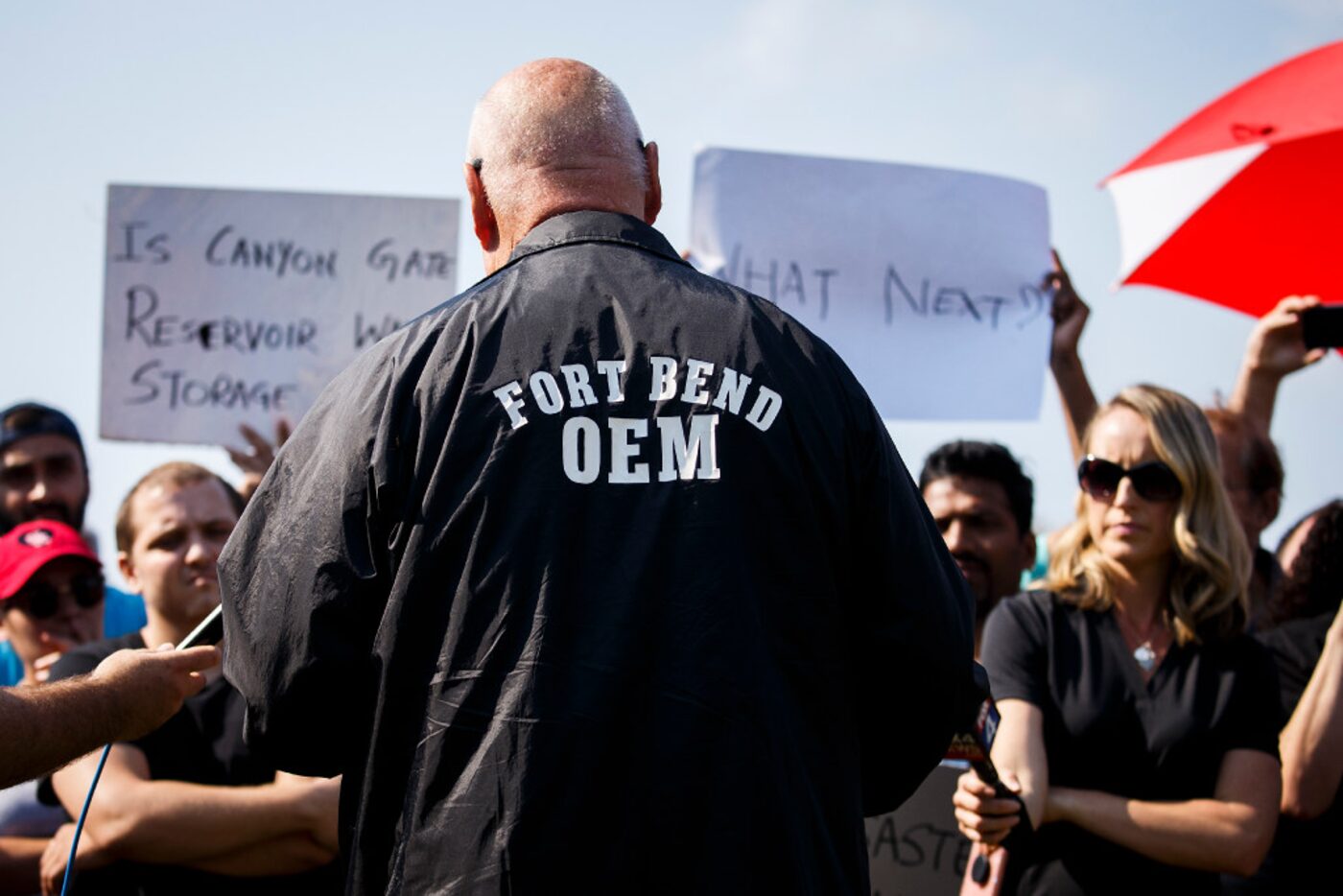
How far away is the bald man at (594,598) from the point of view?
2207mm

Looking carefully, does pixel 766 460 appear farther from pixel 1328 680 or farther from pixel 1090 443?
pixel 1328 680

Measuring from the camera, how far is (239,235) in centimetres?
620

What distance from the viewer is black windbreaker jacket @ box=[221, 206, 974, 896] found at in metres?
2.21

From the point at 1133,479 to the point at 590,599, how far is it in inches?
89.4

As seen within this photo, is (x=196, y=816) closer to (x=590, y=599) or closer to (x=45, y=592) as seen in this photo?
(x=45, y=592)

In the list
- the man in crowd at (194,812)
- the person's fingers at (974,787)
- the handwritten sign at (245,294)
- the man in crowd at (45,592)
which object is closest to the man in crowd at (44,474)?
the handwritten sign at (245,294)

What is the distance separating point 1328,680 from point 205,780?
291 centimetres

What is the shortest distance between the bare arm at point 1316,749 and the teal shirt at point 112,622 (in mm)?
3510

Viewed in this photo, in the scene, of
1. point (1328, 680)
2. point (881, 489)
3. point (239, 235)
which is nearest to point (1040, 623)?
point (1328, 680)

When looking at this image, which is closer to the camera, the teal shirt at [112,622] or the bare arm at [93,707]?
the bare arm at [93,707]

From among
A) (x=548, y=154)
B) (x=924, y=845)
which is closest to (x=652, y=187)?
(x=548, y=154)

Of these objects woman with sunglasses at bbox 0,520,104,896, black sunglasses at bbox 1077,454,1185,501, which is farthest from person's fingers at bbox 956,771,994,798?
woman with sunglasses at bbox 0,520,104,896

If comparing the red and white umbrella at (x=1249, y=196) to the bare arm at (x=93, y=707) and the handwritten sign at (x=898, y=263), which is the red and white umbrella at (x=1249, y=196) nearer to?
the handwritten sign at (x=898, y=263)

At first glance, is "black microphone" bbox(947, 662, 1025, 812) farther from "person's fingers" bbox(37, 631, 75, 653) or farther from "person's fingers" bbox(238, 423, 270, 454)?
"person's fingers" bbox(238, 423, 270, 454)
